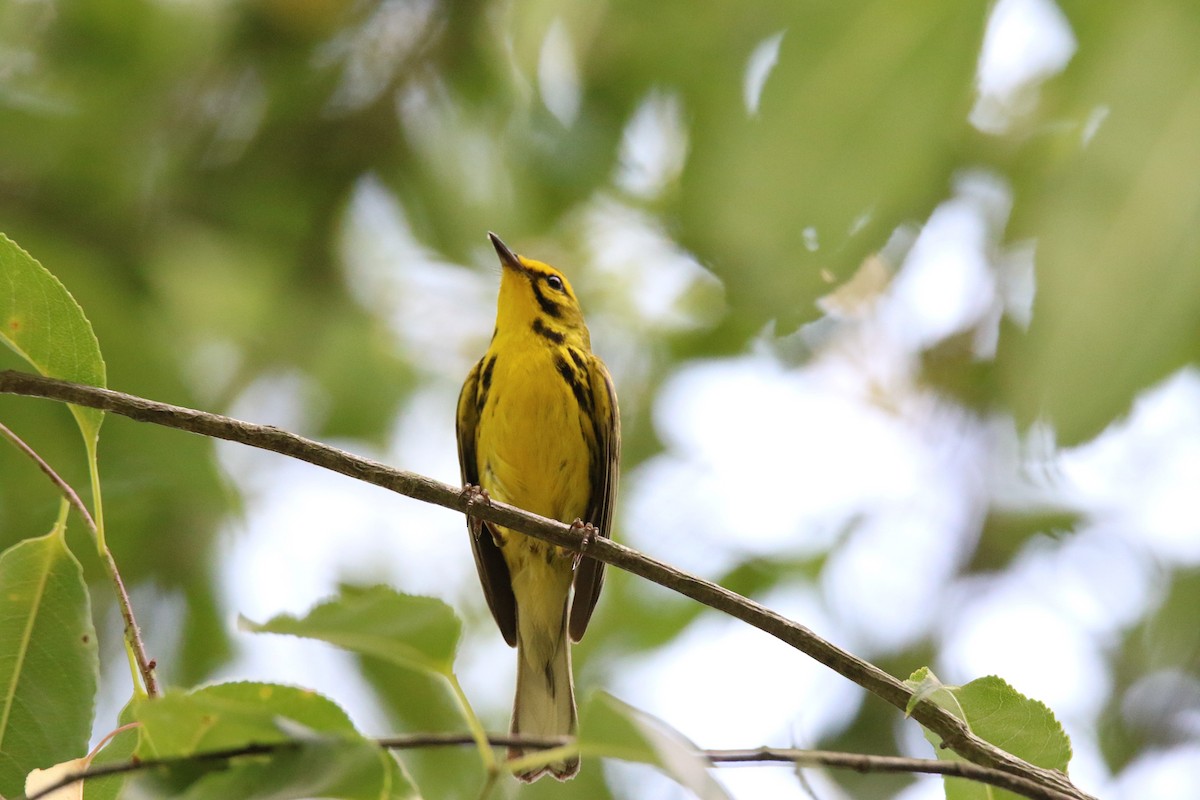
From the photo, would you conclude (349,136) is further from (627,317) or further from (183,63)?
(627,317)

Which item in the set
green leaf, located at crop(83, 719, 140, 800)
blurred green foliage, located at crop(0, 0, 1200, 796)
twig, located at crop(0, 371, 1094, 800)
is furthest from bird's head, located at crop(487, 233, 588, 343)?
green leaf, located at crop(83, 719, 140, 800)

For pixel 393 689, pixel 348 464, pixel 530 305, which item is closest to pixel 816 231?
pixel 348 464

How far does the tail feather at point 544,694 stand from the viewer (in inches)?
174

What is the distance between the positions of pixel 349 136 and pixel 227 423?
4.21 metres

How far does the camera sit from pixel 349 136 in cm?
593

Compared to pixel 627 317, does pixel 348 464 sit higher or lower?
lower

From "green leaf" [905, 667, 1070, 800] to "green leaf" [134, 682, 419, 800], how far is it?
3.25 ft

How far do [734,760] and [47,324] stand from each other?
4.57 ft

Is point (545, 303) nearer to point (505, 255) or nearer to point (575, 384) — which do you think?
point (505, 255)

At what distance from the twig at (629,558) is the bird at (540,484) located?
218cm

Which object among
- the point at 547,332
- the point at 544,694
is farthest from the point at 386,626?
the point at 547,332

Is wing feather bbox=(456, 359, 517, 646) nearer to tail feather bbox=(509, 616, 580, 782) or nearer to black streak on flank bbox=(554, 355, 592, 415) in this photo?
tail feather bbox=(509, 616, 580, 782)

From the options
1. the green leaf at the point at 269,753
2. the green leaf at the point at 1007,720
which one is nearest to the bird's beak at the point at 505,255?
the green leaf at the point at 1007,720

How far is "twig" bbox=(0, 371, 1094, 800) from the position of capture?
74.6 inches
